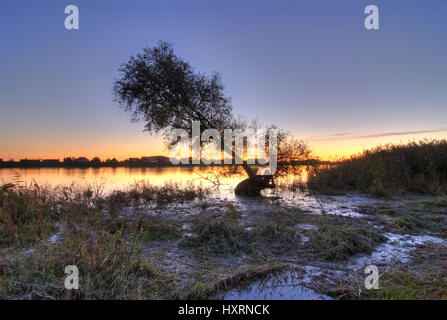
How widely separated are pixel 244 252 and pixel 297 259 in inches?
43.5

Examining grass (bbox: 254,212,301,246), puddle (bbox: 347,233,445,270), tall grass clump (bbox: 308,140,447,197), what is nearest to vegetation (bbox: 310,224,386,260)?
puddle (bbox: 347,233,445,270)

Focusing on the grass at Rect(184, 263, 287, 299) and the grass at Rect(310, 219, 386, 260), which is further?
the grass at Rect(310, 219, 386, 260)

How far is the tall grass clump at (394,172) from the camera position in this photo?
1348 cm

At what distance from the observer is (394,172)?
1502cm

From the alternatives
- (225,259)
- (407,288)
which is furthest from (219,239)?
(407,288)

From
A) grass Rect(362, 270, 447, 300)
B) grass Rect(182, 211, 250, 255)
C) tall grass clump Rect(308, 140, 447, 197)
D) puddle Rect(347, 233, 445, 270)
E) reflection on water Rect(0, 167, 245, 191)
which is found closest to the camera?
grass Rect(362, 270, 447, 300)

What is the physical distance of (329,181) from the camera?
53.2 feet

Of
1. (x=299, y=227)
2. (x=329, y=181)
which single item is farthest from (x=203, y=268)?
(x=329, y=181)

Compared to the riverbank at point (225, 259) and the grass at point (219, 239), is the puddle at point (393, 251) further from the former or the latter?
the grass at point (219, 239)

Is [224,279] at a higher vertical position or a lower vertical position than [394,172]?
lower

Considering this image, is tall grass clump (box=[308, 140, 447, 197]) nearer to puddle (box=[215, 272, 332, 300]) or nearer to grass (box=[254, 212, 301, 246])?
grass (box=[254, 212, 301, 246])

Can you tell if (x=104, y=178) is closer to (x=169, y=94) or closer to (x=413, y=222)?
(x=169, y=94)

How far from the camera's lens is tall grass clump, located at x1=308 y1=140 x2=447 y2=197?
13.5m
